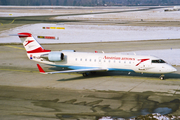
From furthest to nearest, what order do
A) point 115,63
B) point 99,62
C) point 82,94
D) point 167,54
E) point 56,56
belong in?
point 167,54
point 56,56
point 99,62
point 115,63
point 82,94

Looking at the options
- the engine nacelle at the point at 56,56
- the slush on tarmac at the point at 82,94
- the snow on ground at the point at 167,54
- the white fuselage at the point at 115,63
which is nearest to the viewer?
the slush on tarmac at the point at 82,94

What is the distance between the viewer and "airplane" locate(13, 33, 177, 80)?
27438 mm

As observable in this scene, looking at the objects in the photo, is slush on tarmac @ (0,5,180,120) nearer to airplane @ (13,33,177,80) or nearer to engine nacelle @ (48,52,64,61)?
airplane @ (13,33,177,80)

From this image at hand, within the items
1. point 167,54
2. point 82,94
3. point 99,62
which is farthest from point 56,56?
point 167,54

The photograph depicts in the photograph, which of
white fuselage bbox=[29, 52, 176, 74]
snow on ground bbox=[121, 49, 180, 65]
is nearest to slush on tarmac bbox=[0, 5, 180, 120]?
white fuselage bbox=[29, 52, 176, 74]


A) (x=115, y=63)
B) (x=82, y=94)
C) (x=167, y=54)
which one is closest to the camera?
(x=82, y=94)

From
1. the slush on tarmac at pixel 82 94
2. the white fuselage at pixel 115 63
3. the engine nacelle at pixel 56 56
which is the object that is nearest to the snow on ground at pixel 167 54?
the slush on tarmac at pixel 82 94

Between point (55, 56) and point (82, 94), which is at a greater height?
point (55, 56)

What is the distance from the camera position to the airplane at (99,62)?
2744cm

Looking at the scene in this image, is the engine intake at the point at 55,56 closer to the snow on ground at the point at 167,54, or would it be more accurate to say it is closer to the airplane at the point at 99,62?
the airplane at the point at 99,62

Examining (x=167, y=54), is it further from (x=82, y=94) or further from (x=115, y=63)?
(x=82, y=94)

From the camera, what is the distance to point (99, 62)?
28.8 m

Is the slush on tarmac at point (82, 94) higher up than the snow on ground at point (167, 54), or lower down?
lower down

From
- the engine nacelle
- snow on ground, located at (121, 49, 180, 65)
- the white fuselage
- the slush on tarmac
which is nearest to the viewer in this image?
the slush on tarmac
